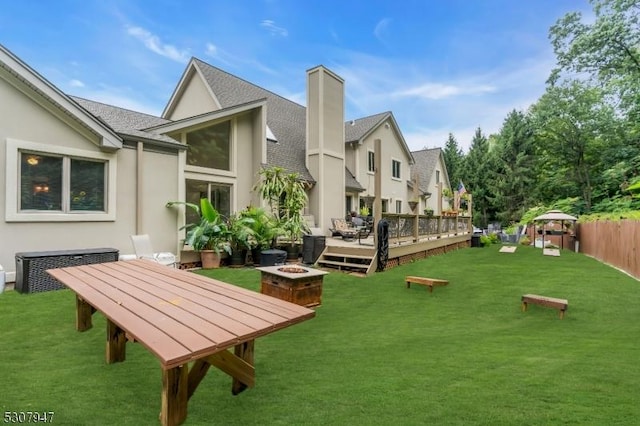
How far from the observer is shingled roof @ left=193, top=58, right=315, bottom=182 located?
553 inches

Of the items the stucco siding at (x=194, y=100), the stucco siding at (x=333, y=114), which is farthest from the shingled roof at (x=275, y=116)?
the stucco siding at (x=333, y=114)

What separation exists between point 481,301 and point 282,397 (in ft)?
16.6

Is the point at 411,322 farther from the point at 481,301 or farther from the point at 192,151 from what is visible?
the point at 192,151

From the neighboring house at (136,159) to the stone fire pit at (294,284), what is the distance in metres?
4.63

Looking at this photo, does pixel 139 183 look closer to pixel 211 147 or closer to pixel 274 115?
pixel 211 147

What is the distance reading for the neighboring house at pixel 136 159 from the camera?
676 cm

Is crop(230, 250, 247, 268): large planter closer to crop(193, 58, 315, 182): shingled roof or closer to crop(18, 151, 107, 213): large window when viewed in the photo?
crop(18, 151, 107, 213): large window

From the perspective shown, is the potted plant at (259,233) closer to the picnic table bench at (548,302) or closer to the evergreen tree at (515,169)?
the picnic table bench at (548,302)

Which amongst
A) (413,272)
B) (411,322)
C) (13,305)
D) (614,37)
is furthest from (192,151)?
(614,37)

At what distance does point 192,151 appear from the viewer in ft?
33.9

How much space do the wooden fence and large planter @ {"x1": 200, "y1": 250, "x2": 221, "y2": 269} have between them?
38.5ft

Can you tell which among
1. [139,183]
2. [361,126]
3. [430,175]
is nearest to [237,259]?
[139,183]

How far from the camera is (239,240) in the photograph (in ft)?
30.6

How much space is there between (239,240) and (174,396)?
23.7 feet
